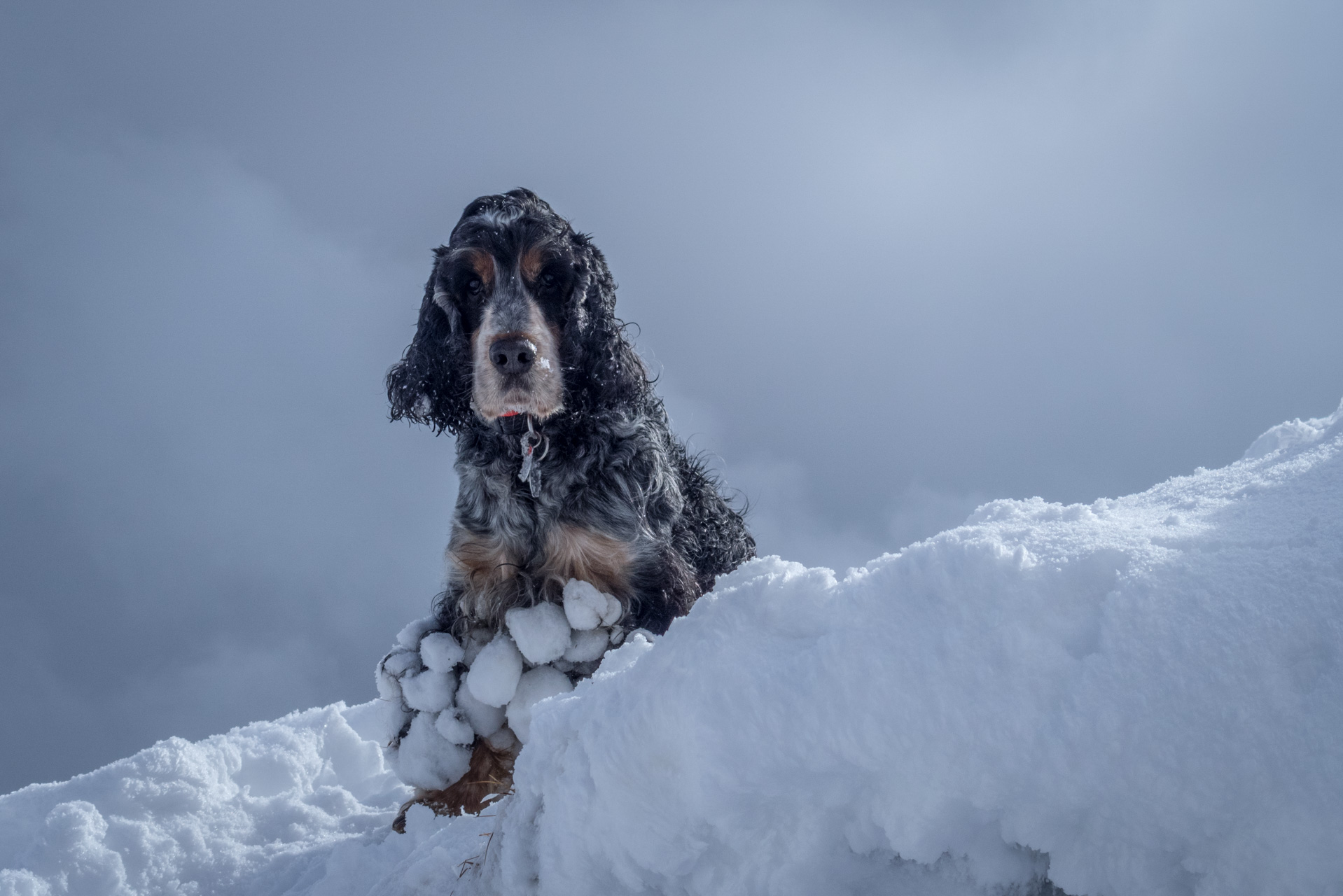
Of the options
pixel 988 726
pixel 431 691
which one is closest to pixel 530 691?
pixel 431 691

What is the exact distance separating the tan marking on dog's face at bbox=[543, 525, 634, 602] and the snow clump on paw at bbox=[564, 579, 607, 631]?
0.13m

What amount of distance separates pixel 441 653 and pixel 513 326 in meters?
1.63

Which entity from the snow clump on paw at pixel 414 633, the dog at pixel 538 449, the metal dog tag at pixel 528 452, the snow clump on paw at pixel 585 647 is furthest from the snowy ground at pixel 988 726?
the snow clump on paw at pixel 414 633

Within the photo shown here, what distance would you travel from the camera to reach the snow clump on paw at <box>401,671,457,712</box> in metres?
3.93

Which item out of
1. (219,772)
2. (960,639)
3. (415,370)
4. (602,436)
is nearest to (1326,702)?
(960,639)

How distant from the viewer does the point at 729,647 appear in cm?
199

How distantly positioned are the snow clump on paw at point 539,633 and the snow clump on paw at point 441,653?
424mm

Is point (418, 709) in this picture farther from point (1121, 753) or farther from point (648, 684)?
point (1121, 753)

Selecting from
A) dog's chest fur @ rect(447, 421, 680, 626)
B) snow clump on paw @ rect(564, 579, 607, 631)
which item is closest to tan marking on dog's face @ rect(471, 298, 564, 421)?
dog's chest fur @ rect(447, 421, 680, 626)

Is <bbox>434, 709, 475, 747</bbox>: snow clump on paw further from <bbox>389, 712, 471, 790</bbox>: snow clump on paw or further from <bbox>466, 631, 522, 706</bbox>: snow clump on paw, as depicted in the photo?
<bbox>466, 631, 522, 706</bbox>: snow clump on paw

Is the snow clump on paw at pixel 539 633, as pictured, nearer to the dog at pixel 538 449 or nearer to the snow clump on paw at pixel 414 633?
the dog at pixel 538 449

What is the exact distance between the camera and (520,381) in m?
3.67

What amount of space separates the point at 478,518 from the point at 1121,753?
3248 mm

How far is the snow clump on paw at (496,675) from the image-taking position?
3.68m
